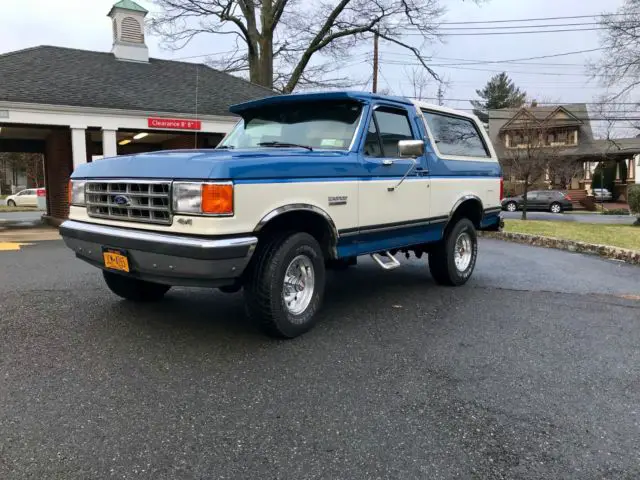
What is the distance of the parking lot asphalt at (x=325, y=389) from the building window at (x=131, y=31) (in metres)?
14.3

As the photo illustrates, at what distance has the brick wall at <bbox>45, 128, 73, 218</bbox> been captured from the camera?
15.9 metres

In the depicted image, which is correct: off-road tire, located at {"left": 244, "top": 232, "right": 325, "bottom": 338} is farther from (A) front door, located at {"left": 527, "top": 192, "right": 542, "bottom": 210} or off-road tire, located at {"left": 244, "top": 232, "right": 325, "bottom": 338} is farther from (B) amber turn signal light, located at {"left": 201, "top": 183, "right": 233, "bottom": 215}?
(A) front door, located at {"left": 527, "top": 192, "right": 542, "bottom": 210}

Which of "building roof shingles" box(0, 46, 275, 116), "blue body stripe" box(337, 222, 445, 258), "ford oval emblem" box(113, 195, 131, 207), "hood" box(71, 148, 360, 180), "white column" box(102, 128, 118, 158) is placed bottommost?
"blue body stripe" box(337, 222, 445, 258)

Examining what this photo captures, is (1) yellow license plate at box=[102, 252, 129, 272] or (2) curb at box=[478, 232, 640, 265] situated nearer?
(1) yellow license plate at box=[102, 252, 129, 272]

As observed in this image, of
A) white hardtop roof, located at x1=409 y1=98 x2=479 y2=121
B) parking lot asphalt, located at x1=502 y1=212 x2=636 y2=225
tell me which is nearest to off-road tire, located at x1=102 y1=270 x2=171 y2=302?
white hardtop roof, located at x1=409 y1=98 x2=479 y2=121

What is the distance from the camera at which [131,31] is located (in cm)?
1770

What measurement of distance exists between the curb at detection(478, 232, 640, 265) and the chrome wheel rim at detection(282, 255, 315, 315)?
669 centimetres

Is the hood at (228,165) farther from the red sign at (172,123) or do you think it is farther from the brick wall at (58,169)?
the brick wall at (58,169)

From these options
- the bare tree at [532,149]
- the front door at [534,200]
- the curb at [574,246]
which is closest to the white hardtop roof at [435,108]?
the curb at [574,246]

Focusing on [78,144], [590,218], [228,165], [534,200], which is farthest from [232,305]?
[534,200]

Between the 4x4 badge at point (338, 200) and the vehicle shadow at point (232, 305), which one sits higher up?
the 4x4 badge at point (338, 200)

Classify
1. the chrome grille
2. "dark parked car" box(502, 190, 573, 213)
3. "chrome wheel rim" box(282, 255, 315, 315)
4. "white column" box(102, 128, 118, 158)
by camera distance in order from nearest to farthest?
the chrome grille, "chrome wheel rim" box(282, 255, 315, 315), "white column" box(102, 128, 118, 158), "dark parked car" box(502, 190, 573, 213)

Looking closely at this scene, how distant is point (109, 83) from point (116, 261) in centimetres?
1293

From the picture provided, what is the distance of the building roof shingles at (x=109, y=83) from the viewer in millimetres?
13422
